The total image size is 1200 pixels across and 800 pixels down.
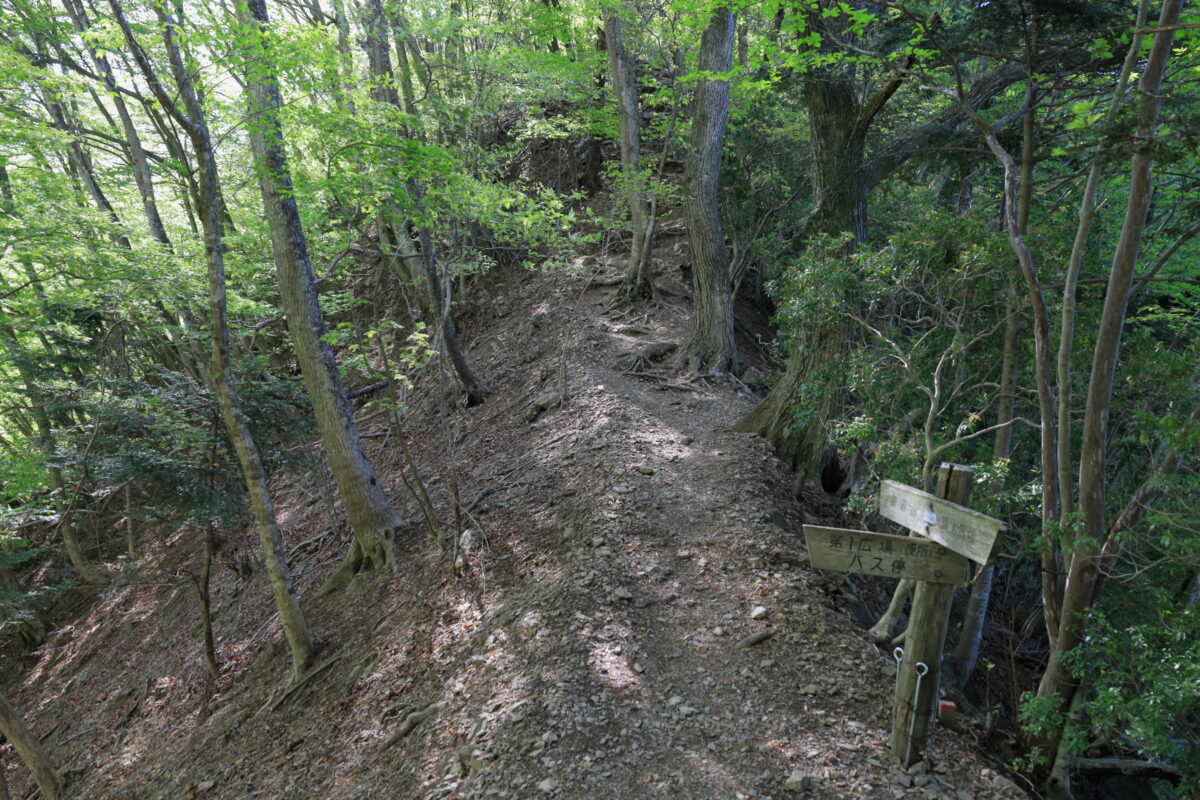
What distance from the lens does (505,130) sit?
20516 millimetres

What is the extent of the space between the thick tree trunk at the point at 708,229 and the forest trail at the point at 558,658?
2.80ft

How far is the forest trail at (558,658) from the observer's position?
408cm

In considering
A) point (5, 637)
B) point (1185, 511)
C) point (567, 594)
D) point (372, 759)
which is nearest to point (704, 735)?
point (567, 594)

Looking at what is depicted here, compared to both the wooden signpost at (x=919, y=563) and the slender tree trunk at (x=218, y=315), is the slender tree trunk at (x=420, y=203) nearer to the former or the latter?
the slender tree trunk at (x=218, y=315)

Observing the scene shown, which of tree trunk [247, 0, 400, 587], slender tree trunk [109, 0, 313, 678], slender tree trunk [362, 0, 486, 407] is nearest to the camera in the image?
slender tree trunk [109, 0, 313, 678]

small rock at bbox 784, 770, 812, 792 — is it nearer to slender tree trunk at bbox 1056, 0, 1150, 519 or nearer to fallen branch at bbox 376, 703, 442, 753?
slender tree trunk at bbox 1056, 0, 1150, 519

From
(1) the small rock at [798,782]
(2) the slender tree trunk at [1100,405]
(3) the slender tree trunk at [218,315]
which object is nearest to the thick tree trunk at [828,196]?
(2) the slender tree trunk at [1100,405]

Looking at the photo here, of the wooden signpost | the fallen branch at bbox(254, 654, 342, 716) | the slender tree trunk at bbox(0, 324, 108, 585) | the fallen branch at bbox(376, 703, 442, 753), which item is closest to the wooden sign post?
the wooden signpost

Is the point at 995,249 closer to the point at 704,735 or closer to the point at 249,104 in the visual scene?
the point at 704,735

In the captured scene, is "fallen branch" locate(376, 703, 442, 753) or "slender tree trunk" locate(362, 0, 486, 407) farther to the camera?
"slender tree trunk" locate(362, 0, 486, 407)

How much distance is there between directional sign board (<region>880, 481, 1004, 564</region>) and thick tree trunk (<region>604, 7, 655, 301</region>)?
402 inches

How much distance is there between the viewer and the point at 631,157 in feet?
42.7

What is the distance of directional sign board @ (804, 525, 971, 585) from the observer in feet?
11.8

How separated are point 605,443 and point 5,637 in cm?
1539
